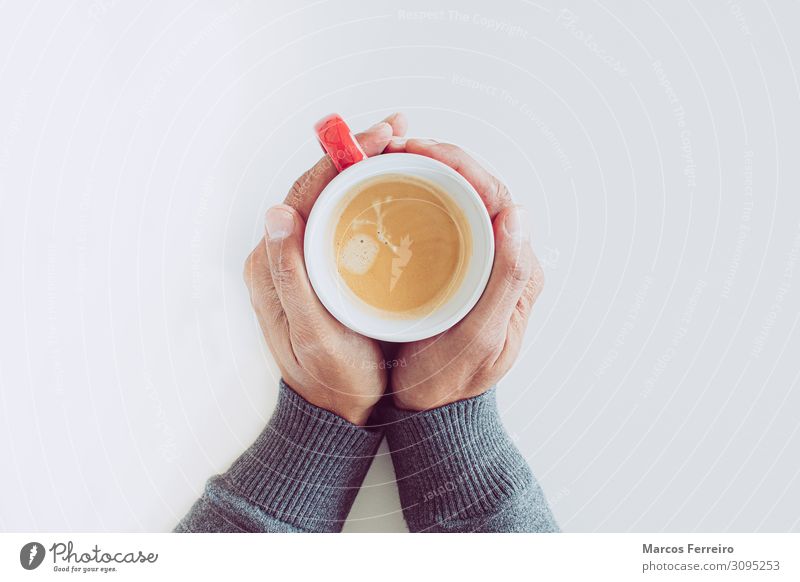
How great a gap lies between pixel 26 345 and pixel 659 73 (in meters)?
0.63

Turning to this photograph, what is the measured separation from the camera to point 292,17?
1.76ft

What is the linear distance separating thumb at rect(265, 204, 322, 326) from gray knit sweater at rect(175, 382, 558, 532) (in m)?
0.11

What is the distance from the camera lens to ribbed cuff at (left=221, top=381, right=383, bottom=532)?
1.66 feet

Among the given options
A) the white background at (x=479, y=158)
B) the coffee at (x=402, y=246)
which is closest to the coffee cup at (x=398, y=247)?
the coffee at (x=402, y=246)

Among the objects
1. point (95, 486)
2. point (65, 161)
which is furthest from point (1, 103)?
point (95, 486)

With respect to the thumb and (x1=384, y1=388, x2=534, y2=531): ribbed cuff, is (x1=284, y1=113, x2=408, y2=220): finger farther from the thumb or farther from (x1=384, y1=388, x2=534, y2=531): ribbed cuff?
(x1=384, y1=388, x2=534, y2=531): ribbed cuff

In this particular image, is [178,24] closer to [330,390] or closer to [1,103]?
[1,103]

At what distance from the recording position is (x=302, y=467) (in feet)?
1.68

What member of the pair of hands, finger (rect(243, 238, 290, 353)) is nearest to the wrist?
the pair of hands

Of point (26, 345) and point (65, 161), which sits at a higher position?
point (65, 161)

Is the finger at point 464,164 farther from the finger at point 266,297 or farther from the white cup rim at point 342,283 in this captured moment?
the finger at point 266,297

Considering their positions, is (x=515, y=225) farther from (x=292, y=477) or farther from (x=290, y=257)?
(x=292, y=477)

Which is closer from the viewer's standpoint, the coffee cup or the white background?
the coffee cup
